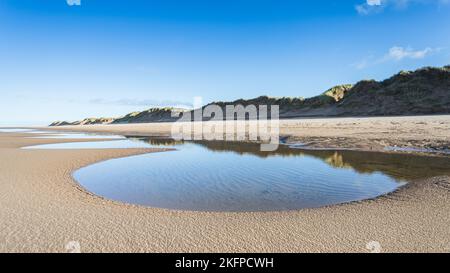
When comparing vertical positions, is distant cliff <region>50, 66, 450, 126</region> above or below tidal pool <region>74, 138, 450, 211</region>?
above

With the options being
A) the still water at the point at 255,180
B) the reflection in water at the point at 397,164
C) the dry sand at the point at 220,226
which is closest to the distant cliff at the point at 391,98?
the reflection in water at the point at 397,164

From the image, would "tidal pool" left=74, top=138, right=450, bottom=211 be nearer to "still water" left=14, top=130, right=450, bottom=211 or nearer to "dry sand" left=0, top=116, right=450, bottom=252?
"still water" left=14, top=130, right=450, bottom=211

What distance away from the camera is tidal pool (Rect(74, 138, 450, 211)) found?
713cm

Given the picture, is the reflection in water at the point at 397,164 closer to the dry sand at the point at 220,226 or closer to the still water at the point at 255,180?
the still water at the point at 255,180

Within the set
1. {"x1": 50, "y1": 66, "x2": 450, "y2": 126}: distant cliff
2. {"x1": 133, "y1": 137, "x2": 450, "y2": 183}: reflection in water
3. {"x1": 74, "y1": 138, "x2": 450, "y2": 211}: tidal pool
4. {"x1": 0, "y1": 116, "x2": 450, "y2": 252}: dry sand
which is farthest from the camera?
{"x1": 50, "y1": 66, "x2": 450, "y2": 126}: distant cliff

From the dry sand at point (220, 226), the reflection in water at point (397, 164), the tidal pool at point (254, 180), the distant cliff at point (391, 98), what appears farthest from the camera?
the distant cliff at point (391, 98)

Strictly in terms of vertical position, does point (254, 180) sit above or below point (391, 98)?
below

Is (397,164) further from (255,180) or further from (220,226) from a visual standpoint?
(220,226)

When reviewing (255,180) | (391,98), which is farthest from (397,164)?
(391,98)

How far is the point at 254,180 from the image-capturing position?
31.4 ft

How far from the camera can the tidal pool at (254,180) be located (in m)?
7.13

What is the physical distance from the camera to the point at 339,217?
5523mm

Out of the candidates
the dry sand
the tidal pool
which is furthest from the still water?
the dry sand

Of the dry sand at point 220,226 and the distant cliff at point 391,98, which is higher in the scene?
the distant cliff at point 391,98
